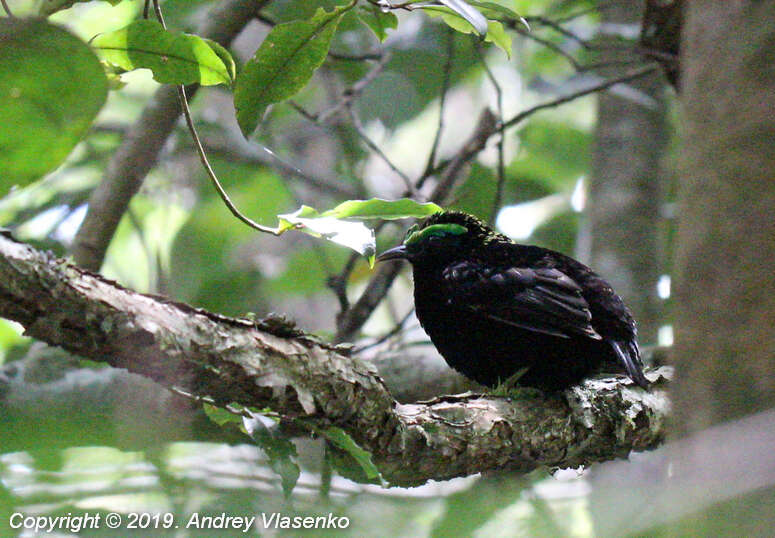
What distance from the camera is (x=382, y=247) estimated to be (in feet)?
16.9

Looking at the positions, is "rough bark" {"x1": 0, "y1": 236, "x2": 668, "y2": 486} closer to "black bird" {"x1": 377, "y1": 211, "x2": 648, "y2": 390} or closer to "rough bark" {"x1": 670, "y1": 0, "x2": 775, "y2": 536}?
"black bird" {"x1": 377, "y1": 211, "x2": 648, "y2": 390}

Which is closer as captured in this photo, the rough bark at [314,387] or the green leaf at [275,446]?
the rough bark at [314,387]

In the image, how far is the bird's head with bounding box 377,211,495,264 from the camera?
371cm

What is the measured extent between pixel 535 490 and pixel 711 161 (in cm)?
79

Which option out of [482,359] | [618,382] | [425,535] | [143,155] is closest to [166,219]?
[143,155]

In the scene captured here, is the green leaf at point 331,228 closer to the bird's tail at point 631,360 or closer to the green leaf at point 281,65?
the green leaf at point 281,65

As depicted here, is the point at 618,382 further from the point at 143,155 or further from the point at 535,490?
the point at 143,155

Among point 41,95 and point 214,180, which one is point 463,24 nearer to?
point 214,180

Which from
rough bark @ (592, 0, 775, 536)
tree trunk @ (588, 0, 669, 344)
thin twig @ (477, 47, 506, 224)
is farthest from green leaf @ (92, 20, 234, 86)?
tree trunk @ (588, 0, 669, 344)

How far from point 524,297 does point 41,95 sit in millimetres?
2015

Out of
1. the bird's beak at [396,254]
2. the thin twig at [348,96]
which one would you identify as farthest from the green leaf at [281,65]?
the thin twig at [348,96]

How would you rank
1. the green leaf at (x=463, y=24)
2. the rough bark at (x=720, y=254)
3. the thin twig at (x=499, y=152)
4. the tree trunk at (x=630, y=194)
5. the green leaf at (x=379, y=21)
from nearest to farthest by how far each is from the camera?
1. the rough bark at (x=720, y=254)
2. the green leaf at (x=463, y=24)
3. the green leaf at (x=379, y=21)
4. the thin twig at (x=499, y=152)
5. the tree trunk at (x=630, y=194)

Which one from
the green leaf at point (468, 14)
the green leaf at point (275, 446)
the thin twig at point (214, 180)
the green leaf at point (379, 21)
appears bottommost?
the green leaf at point (275, 446)

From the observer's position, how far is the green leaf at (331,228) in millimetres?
1975
